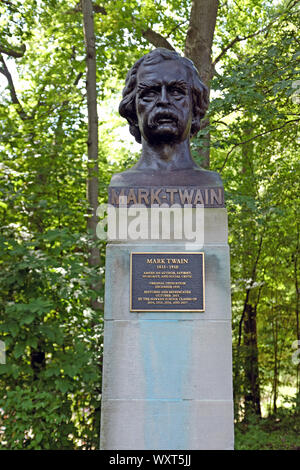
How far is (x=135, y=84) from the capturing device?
16.6 feet

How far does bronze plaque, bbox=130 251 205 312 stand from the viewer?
4254 millimetres

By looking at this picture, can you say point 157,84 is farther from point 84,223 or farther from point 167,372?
point 84,223

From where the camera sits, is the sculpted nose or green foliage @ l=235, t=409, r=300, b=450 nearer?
the sculpted nose

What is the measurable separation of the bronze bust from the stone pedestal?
872 mm

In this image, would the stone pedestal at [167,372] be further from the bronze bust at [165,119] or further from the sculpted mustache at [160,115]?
the sculpted mustache at [160,115]

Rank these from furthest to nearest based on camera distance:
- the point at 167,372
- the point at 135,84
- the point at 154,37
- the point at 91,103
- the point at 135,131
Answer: the point at 154,37 → the point at 91,103 → the point at 135,131 → the point at 135,84 → the point at 167,372

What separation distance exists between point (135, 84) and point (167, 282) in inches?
85.8

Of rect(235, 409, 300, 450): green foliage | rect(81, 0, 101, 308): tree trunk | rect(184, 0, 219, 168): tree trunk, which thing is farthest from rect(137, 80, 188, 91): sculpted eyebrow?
rect(235, 409, 300, 450): green foliage

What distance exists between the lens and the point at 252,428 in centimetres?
930

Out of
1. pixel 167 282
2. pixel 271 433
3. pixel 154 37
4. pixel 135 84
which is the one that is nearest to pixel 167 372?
pixel 167 282

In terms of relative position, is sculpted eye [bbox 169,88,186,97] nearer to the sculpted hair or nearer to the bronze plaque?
the sculpted hair

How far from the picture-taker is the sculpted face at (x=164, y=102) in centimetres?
461
